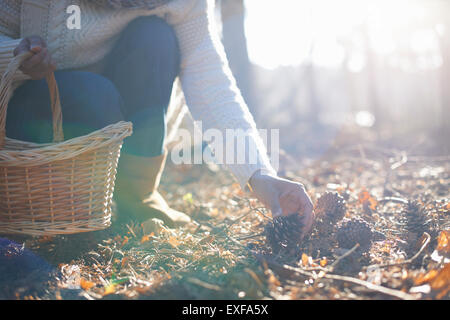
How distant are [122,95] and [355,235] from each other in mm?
1198

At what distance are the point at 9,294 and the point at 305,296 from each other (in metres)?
0.84

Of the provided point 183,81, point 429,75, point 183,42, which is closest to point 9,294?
point 183,81

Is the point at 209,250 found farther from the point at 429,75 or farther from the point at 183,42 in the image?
the point at 429,75

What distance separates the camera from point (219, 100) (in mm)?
1479

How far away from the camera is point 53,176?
122cm

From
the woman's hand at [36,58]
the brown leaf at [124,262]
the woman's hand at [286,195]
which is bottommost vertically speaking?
the brown leaf at [124,262]

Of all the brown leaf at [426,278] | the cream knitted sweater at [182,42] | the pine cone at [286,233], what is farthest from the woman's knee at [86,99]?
the brown leaf at [426,278]

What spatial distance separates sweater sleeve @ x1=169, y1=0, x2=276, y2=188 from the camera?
1.36 metres

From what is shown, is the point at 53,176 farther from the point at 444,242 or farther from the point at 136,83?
the point at 444,242

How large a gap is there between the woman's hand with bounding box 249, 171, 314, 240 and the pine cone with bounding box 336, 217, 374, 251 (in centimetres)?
13

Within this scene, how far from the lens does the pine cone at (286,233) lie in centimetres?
125

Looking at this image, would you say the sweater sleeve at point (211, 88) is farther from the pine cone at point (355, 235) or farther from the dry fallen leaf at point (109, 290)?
the dry fallen leaf at point (109, 290)

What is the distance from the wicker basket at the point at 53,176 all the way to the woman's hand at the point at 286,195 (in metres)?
0.54
